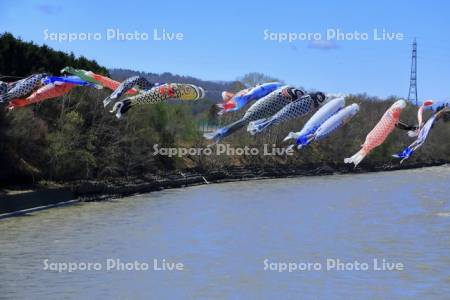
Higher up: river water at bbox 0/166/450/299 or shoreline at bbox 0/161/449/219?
shoreline at bbox 0/161/449/219

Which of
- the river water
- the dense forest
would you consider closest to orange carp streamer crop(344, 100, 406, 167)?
the river water

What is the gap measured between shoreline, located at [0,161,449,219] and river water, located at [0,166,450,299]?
1224 millimetres

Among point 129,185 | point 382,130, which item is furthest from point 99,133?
point 382,130

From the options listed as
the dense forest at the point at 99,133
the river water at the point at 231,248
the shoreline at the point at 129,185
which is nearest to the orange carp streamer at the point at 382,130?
the river water at the point at 231,248

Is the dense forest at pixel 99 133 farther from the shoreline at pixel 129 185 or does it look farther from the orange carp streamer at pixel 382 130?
the orange carp streamer at pixel 382 130

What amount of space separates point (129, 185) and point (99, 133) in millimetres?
5283

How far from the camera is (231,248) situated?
2880 centimetres

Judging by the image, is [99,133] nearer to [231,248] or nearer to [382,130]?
[231,248]

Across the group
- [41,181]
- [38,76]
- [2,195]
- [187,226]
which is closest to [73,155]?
[41,181]

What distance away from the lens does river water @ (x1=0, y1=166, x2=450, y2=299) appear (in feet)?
66.9

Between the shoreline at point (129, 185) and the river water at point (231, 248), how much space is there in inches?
48.2

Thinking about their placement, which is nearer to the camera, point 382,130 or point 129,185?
point 382,130

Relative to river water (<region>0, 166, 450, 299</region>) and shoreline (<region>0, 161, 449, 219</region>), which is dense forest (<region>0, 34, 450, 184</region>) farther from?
river water (<region>0, 166, 450, 299</region>)

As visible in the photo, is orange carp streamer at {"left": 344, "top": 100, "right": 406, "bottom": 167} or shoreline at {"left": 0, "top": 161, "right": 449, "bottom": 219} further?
shoreline at {"left": 0, "top": 161, "right": 449, "bottom": 219}
